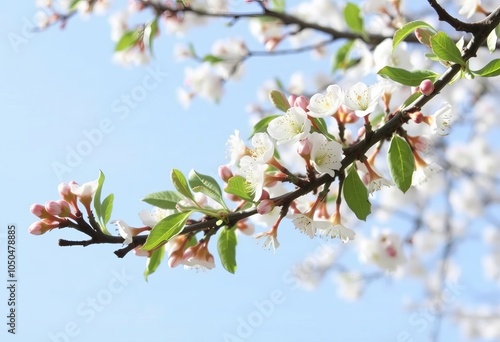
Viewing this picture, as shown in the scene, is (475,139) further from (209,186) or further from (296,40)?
(209,186)

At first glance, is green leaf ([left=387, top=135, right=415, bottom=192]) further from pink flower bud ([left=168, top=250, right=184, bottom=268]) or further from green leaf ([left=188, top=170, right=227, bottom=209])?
pink flower bud ([left=168, top=250, right=184, bottom=268])

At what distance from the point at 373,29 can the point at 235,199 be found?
6.76 feet

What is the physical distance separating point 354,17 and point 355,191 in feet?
4.96

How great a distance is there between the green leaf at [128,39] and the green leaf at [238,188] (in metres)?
1.95

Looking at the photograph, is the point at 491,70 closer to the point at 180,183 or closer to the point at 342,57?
the point at 180,183

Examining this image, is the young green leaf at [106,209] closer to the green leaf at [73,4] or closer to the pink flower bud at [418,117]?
the pink flower bud at [418,117]

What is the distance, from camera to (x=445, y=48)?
1.36 m

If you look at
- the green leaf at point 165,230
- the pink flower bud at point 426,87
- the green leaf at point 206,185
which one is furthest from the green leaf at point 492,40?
the green leaf at point 165,230

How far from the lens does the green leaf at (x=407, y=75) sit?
144 cm

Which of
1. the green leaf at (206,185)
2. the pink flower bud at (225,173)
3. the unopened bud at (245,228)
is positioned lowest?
the unopened bud at (245,228)

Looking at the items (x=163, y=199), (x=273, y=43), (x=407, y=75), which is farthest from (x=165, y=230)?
(x=273, y=43)

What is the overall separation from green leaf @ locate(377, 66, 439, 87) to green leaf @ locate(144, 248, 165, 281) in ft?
2.65

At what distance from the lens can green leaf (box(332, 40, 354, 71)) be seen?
9.98 ft

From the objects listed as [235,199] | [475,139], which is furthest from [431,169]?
[475,139]
